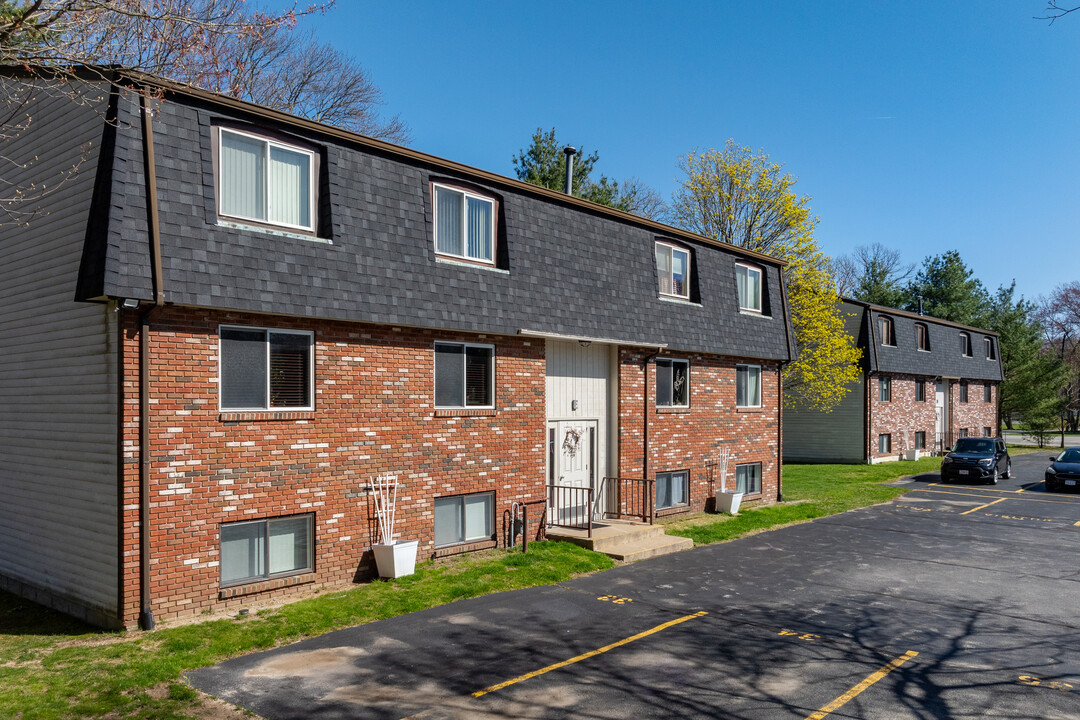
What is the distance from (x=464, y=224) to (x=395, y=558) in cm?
585

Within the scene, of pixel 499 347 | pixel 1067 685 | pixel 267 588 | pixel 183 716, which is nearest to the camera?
pixel 183 716

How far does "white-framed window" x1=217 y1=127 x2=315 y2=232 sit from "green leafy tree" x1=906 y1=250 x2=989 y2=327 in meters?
57.6

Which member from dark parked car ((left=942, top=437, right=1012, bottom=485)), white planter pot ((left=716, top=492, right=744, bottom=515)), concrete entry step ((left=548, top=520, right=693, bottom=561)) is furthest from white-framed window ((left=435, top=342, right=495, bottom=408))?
dark parked car ((left=942, top=437, right=1012, bottom=485))

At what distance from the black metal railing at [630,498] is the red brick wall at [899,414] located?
67.9 ft

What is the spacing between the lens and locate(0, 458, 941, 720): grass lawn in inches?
276

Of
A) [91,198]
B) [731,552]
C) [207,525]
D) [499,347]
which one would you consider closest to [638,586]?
[731,552]

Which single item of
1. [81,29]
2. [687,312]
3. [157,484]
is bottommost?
[157,484]

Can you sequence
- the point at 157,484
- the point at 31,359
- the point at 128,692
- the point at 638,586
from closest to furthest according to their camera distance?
1. the point at 128,692
2. the point at 157,484
3. the point at 31,359
4. the point at 638,586

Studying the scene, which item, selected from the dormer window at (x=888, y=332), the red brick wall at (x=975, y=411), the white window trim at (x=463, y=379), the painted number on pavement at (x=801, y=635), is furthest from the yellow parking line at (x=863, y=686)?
the red brick wall at (x=975, y=411)

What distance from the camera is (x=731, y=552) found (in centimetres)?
1466

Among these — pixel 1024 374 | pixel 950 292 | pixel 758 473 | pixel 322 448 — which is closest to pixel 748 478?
pixel 758 473

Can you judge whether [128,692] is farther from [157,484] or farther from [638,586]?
[638,586]

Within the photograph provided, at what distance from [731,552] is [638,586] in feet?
11.7

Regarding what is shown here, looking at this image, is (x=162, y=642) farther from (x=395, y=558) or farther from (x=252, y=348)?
(x=252, y=348)
